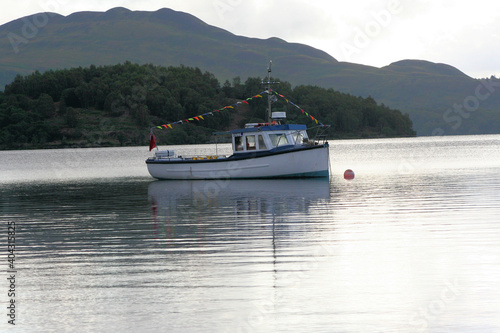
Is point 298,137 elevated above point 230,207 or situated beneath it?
elevated above

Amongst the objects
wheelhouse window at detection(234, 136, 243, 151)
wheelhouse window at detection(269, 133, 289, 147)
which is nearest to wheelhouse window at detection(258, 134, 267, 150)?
wheelhouse window at detection(269, 133, 289, 147)

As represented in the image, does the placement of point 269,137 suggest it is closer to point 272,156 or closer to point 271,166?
point 272,156

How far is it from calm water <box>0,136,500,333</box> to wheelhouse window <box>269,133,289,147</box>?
13.6 metres

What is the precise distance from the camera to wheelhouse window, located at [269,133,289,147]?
1737 inches

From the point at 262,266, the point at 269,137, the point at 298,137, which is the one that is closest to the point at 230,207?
the point at 262,266

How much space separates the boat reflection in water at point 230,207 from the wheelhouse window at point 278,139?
2415 mm

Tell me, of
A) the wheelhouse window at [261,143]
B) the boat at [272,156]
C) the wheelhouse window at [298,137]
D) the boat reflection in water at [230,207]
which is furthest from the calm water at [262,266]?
the wheelhouse window at [298,137]

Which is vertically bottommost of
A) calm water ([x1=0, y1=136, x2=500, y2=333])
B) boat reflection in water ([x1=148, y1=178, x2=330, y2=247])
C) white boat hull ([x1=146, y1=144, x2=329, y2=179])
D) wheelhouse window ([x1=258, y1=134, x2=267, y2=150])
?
calm water ([x1=0, y1=136, x2=500, y2=333])

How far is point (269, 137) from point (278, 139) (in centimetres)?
69

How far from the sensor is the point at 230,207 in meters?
29.1

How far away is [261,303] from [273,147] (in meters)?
32.3

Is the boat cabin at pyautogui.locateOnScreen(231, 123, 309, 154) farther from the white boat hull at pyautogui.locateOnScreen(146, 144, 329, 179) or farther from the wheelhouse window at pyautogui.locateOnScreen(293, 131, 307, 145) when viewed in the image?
the white boat hull at pyautogui.locateOnScreen(146, 144, 329, 179)

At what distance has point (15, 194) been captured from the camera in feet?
132

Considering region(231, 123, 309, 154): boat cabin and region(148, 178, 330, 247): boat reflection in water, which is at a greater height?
region(231, 123, 309, 154): boat cabin
